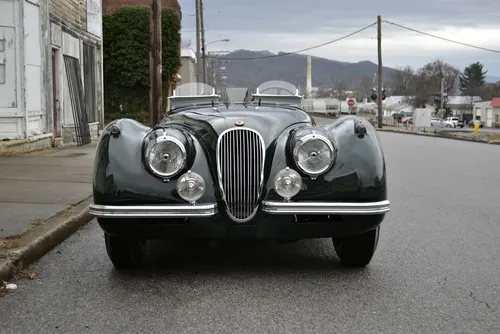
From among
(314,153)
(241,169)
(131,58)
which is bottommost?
(241,169)

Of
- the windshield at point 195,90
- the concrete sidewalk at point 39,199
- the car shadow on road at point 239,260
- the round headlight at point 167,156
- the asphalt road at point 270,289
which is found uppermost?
the windshield at point 195,90

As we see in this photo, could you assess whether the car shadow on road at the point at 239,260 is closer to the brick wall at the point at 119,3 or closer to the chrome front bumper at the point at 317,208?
the chrome front bumper at the point at 317,208

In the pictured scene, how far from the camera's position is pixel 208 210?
4383mm

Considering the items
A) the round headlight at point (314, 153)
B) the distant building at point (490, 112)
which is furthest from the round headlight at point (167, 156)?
the distant building at point (490, 112)

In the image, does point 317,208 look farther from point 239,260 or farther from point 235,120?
point 239,260

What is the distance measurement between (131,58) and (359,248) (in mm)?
29225

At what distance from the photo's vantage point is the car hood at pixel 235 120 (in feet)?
15.7

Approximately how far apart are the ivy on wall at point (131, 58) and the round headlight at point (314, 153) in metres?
28.5

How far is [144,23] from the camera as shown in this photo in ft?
109

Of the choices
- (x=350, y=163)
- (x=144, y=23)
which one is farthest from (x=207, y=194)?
(x=144, y=23)

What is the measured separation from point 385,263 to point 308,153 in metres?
1.33

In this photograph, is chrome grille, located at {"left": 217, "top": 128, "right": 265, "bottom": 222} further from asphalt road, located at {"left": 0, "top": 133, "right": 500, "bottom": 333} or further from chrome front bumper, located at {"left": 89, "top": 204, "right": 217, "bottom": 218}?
asphalt road, located at {"left": 0, "top": 133, "right": 500, "bottom": 333}

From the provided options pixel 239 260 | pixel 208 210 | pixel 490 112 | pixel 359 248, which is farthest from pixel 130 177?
pixel 490 112

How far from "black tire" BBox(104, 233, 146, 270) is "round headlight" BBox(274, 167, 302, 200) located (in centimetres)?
119
